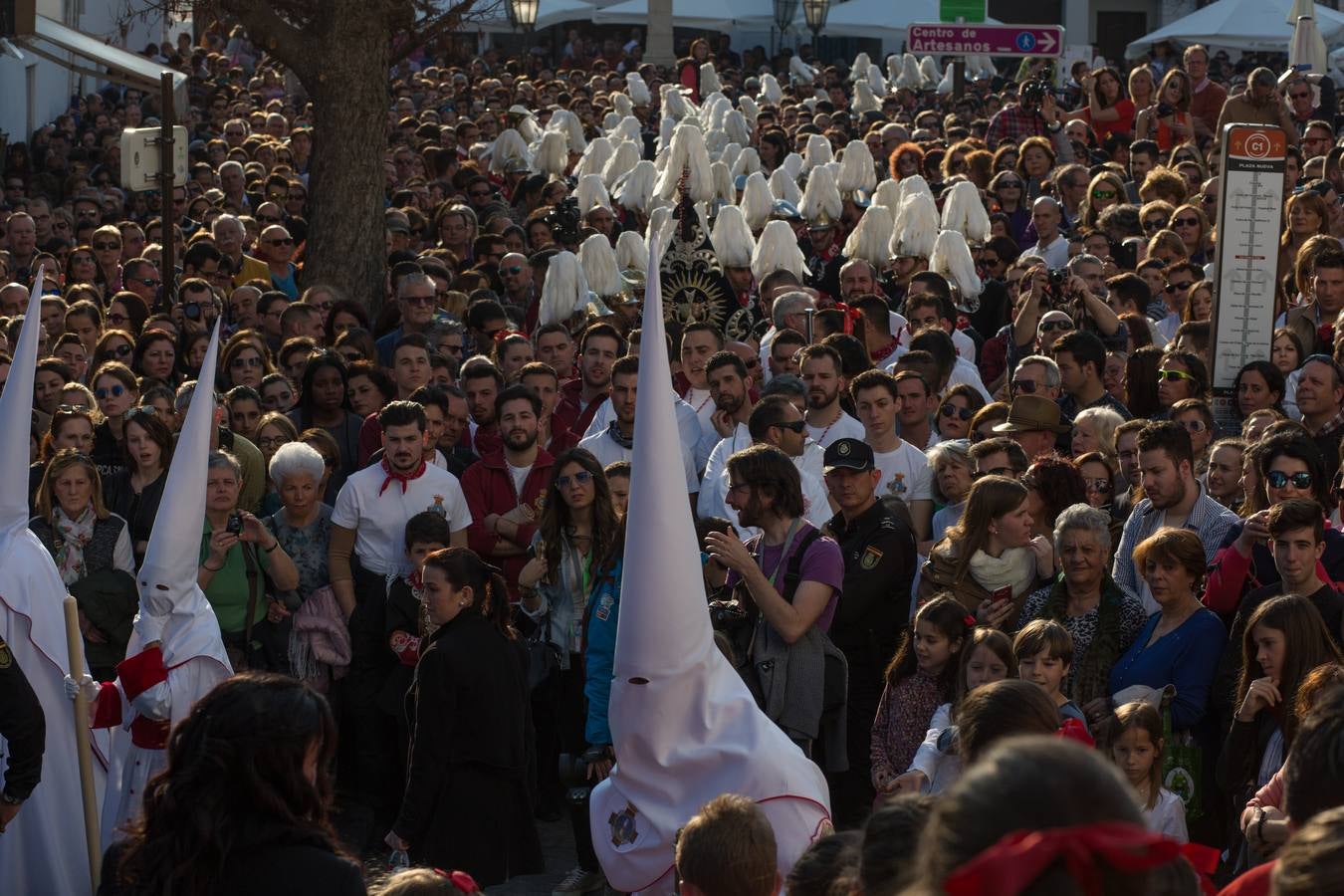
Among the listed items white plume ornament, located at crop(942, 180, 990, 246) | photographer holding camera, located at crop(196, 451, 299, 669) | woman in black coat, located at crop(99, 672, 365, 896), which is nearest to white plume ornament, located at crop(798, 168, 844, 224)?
white plume ornament, located at crop(942, 180, 990, 246)

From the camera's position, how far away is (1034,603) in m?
6.67

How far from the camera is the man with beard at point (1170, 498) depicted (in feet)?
22.9

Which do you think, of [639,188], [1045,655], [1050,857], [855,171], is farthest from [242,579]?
[855,171]

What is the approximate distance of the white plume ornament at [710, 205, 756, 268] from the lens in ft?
43.2

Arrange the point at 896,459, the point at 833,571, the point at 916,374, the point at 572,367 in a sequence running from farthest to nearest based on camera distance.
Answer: the point at 572,367 → the point at 916,374 → the point at 896,459 → the point at 833,571

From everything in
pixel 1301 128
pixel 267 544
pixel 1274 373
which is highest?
pixel 1301 128

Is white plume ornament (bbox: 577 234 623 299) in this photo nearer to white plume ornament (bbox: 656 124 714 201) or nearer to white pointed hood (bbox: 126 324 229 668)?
white plume ornament (bbox: 656 124 714 201)

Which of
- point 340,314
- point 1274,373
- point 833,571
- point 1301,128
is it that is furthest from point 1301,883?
point 1301,128

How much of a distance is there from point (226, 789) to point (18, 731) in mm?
1998

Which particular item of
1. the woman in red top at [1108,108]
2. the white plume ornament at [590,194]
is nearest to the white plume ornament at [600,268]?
the white plume ornament at [590,194]

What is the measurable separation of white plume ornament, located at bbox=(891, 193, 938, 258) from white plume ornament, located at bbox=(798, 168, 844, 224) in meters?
2.06

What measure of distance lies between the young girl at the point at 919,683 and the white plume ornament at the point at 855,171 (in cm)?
1053

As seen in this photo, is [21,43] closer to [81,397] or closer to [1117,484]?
[81,397]

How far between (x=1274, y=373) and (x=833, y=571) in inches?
115
